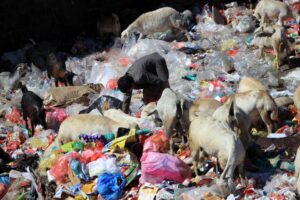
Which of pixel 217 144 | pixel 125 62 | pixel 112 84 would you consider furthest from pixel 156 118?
pixel 125 62

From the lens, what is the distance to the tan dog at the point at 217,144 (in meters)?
6.58

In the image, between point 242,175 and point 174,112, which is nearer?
point 242,175

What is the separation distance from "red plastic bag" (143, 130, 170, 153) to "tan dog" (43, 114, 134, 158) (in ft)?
1.89

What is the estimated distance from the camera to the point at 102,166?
766cm

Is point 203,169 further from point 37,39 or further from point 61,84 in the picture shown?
point 37,39

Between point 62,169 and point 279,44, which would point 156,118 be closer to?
point 62,169

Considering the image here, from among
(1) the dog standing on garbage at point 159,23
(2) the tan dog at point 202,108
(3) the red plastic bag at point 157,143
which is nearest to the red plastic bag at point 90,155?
(3) the red plastic bag at point 157,143

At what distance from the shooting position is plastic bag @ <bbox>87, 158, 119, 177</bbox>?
24.9 ft

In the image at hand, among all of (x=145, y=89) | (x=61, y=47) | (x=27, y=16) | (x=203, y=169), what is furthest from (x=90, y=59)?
(x=203, y=169)

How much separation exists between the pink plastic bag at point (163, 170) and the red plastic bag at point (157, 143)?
36 cm

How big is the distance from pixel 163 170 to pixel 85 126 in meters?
1.65

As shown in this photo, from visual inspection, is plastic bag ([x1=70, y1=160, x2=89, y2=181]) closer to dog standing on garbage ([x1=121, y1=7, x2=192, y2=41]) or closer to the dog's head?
the dog's head

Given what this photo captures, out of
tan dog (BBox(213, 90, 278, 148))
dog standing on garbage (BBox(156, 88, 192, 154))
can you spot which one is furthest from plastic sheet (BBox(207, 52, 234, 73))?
dog standing on garbage (BBox(156, 88, 192, 154))

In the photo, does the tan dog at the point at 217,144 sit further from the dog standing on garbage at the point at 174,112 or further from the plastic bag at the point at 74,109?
the plastic bag at the point at 74,109
